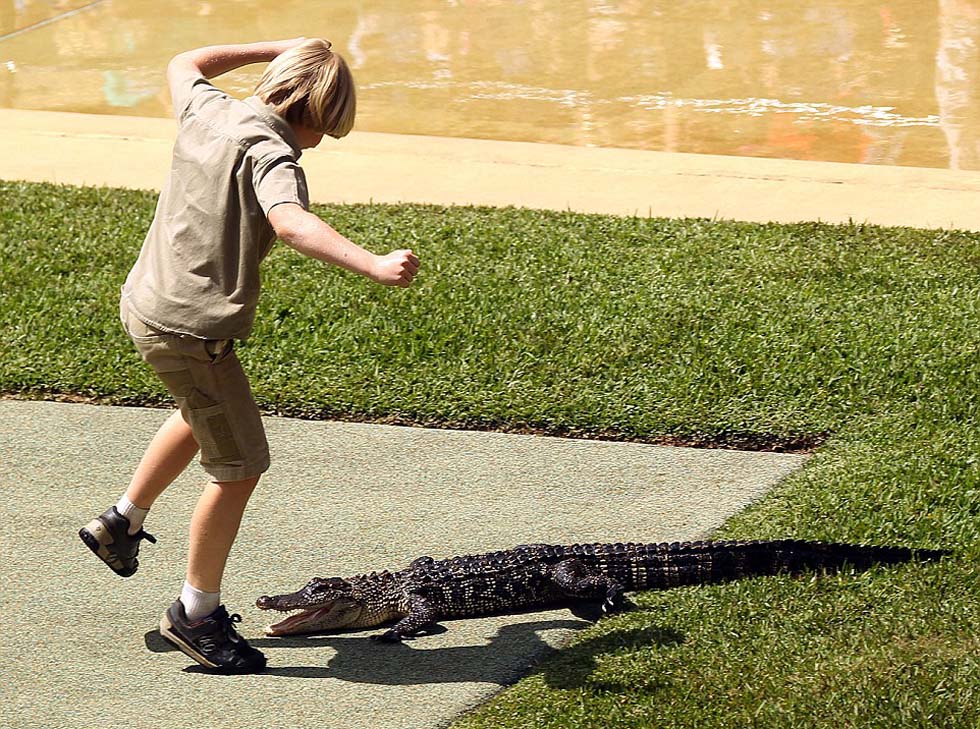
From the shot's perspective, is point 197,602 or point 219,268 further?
point 197,602

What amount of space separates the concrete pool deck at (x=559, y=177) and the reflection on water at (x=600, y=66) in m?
0.45

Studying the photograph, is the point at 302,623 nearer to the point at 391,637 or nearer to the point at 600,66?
the point at 391,637

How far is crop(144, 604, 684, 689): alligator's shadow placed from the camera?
4.11 metres

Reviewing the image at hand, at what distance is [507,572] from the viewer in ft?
14.7

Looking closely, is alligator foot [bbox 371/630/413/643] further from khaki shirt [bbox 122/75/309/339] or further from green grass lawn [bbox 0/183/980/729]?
khaki shirt [bbox 122/75/309/339]

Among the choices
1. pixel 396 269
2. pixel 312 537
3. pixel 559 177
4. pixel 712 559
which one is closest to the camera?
pixel 396 269

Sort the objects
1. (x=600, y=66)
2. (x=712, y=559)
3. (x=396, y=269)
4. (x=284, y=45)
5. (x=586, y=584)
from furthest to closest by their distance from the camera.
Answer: (x=600, y=66), (x=712, y=559), (x=586, y=584), (x=284, y=45), (x=396, y=269)

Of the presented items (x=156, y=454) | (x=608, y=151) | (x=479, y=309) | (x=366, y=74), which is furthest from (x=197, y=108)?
(x=366, y=74)

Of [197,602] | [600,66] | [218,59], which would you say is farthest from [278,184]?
[600,66]

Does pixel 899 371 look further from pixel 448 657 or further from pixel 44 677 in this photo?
pixel 44 677

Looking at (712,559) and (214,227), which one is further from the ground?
(214,227)

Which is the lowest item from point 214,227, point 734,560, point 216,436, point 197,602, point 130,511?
point 734,560

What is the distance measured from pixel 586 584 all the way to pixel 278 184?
1.66m

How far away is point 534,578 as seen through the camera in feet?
14.8
